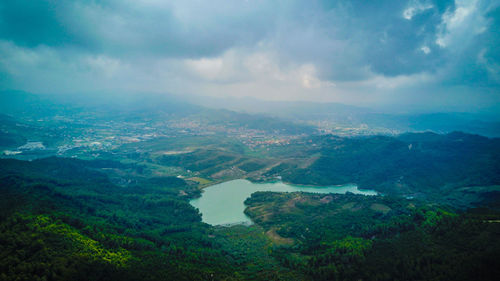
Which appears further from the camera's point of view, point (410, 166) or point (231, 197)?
point (410, 166)

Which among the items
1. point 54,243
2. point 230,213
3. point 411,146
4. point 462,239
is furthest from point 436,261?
point 411,146

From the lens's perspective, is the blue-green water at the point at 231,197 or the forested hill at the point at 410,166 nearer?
the blue-green water at the point at 231,197

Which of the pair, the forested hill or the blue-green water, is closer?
the blue-green water

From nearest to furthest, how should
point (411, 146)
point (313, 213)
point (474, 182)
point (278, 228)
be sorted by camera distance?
point (278, 228), point (313, 213), point (474, 182), point (411, 146)

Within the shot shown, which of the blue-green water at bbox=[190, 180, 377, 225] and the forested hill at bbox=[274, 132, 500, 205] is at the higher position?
the forested hill at bbox=[274, 132, 500, 205]

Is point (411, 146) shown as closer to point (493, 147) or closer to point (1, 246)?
point (493, 147)

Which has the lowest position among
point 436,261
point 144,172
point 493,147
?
point 144,172

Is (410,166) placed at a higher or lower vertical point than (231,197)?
higher

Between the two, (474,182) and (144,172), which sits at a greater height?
(474,182)
